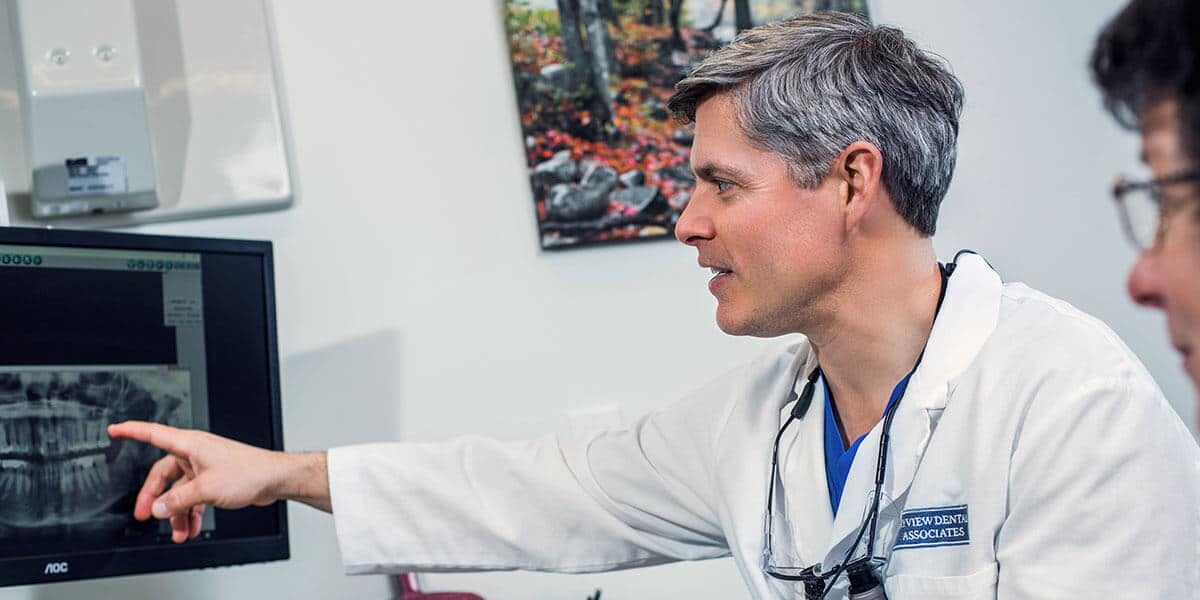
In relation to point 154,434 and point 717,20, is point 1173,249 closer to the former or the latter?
point 154,434

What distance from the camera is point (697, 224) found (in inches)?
53.6

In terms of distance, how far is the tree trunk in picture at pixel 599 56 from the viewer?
5.88ft

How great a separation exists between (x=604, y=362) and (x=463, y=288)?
0.23m

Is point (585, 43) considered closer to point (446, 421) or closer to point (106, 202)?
point (446, 421)

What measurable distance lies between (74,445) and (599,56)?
0.88 metres

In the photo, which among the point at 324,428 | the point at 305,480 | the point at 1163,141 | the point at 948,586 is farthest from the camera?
the point at 324,428

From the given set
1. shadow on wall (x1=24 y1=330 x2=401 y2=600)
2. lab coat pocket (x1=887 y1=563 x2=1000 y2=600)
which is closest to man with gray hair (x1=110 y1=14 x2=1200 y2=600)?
lab coat pocket (x1=887 y1=563 x2=1000 y2=600)

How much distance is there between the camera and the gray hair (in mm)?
1302

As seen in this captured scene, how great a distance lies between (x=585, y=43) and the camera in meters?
1.79

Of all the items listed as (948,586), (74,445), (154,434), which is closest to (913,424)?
(948,586)

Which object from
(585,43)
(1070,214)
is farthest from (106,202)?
(1070,214)

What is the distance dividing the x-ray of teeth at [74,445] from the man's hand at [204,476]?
3 cm

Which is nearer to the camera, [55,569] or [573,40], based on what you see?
[55,569]

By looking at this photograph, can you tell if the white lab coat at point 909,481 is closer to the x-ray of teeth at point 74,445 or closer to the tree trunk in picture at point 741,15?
the x-ray of teeth at point 74,445
